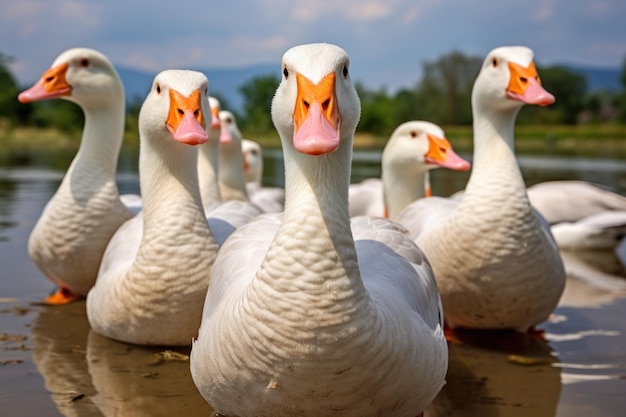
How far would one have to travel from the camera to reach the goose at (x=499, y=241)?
445 cm

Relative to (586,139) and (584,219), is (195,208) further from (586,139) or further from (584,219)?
(586,139)

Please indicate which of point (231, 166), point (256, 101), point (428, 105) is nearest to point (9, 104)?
point (256, 101)

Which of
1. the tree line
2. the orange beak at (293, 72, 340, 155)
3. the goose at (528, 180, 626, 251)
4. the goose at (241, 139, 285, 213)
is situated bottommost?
the tree line

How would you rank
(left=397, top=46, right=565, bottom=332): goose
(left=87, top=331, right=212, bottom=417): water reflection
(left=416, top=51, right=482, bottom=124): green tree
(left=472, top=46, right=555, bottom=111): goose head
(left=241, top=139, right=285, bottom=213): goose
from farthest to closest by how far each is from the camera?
(left=416, top=51, right=482, bottom=124): green tree, (left=241, top=139, right=285, bottom=213): goose, (left=472, top=46, right=555, bottom=111): goose head, (left=397, top=46, right=565, bottom=332): goose, (left=87, top=331, right=212, bottom=417): water reflection

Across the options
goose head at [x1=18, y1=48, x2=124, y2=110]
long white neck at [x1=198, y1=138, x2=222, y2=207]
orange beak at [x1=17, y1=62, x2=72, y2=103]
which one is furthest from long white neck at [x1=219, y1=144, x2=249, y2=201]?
orange beak at [x1=17, y1=62, x2=72, y2=103]

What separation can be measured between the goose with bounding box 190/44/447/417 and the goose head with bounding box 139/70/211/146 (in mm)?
1396

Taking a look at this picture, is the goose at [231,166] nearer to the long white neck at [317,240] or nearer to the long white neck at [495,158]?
the long white neck at [495,158]

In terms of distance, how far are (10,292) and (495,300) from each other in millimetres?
3719

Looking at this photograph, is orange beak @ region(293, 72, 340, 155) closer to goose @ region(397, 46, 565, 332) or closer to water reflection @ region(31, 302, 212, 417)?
water reflection @ region(31, 302, 212, 417)

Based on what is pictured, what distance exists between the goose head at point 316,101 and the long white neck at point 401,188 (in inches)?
154

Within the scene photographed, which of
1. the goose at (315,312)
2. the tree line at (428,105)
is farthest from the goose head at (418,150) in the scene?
the tree line at (428,105)

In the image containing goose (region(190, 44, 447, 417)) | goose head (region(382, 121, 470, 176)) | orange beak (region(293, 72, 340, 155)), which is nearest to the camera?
orange beak (region(293, 72, 340, 155))

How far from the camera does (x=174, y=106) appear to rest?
4.14 meters

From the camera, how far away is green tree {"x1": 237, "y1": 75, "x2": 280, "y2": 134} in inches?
2308
